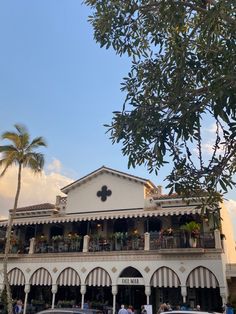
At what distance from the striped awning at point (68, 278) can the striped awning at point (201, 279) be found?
780 cm

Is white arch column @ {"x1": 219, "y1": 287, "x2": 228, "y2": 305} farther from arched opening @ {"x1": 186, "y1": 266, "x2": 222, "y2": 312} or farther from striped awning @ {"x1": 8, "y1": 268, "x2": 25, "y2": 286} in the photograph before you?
striped awning @ {"x1": 8, "y1": 268, "x2": 25, "y2": 286}

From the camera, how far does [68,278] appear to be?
2572 cm

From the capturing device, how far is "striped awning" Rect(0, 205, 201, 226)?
24250 millimetres

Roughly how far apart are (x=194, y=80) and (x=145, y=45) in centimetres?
253

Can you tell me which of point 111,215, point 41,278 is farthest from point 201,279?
point 41,278

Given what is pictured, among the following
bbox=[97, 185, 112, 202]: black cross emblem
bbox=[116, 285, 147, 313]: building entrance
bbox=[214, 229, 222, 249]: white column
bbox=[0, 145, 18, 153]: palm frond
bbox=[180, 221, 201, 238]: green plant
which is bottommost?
bbox=[116, 285, 147, 313]: building entrance

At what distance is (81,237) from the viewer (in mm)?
26781

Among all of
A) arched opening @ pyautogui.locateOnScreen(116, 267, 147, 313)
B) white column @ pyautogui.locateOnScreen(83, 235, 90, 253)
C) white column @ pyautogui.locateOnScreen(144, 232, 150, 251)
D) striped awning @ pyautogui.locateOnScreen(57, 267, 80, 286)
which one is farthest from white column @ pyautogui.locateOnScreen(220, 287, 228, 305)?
striped awning @ pyautogui.locateOnScreen(57, 267, 80, 286)

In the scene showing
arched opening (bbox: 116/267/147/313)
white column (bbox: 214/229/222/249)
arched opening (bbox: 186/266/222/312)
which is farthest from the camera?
arched opening (bbox: 116/267/147/313)

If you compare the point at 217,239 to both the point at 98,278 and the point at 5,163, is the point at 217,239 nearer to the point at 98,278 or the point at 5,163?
the point at 98,278

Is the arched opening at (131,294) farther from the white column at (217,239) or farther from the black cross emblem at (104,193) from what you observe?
the white column at (217,239)

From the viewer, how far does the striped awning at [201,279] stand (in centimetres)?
2178

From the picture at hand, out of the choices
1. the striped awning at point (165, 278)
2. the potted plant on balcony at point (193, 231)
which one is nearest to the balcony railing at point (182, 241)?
the potted plant on balcony at point (193, 231)

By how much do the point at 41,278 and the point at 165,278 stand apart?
30.4 feet
